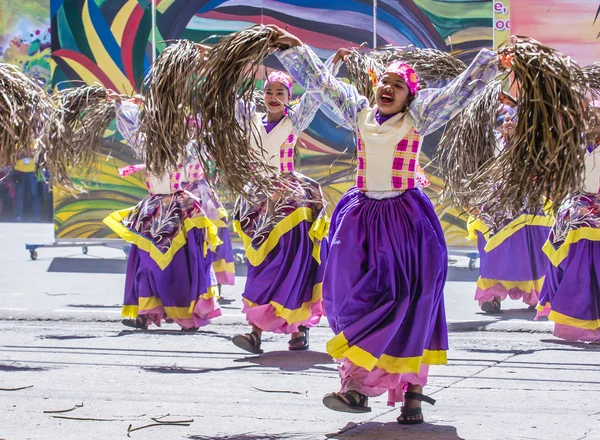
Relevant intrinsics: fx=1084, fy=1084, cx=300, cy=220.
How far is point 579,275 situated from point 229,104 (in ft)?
10.3

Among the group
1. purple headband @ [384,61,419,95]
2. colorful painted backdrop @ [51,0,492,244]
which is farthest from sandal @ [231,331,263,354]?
colorful painted backdrop @ [51,0,492,244]

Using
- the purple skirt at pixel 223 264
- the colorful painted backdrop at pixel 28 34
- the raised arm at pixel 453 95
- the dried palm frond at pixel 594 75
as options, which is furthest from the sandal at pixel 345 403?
the colorful painted backdrop at pixel 28 34

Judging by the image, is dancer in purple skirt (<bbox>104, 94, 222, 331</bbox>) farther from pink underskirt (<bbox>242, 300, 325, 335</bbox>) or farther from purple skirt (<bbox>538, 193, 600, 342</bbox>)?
purple skirt (<bbox>538, 193, 600, 342</bbox>)

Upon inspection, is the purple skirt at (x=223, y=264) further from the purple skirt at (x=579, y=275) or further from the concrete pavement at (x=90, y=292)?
the purple skirt at (x=579, y=275)

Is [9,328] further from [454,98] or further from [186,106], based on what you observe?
[454,98]

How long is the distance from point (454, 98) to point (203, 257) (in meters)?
3.32

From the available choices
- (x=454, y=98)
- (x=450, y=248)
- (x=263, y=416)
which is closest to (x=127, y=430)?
(x=263, y=416)

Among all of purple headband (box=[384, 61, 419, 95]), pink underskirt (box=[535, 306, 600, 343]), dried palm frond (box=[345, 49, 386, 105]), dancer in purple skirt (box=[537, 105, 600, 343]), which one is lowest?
pink underskirt (box=[535, 306, 600, 343])

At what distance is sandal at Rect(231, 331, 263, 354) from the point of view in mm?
6844

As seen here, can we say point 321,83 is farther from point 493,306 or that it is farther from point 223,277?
point 223,277

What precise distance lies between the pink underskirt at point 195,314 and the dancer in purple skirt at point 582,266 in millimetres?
2399

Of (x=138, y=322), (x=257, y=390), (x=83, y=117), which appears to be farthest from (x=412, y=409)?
(x=83, y=117)

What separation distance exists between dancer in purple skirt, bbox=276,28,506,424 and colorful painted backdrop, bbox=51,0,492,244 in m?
6.18

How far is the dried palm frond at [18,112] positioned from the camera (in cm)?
497
